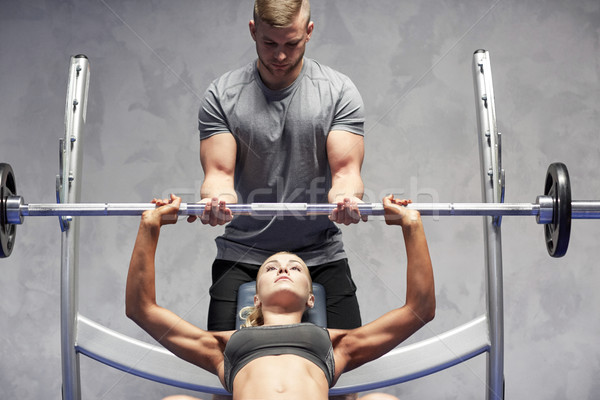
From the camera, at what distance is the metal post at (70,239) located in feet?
8.28

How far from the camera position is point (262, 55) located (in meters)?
2.44

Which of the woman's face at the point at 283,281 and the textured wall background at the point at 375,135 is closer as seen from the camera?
the woman's face at the point at 283,281

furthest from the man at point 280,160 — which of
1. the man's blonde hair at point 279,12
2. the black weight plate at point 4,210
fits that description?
the black weight plate at point 4,210

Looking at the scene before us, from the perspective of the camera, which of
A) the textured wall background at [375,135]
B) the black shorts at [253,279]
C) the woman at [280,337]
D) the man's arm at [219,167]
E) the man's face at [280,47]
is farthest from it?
the textured wall background at [375,135]

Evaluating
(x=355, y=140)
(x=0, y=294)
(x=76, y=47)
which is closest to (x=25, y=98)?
(x=76, y=47)

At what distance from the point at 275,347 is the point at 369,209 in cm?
50

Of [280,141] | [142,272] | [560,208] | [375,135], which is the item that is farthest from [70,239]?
[375,135]

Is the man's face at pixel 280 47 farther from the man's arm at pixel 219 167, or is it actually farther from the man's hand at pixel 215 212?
A: the man's hand at pixel 215 212

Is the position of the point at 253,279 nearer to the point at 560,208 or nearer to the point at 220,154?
the point at 220,154

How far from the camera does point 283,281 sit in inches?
97.6

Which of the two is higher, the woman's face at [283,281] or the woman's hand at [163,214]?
the woman's hand at [163,214]

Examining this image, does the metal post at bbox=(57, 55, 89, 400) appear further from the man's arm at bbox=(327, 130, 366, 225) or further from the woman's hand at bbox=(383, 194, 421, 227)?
the woman's hand at bbox=(383, 194, 421, 227)

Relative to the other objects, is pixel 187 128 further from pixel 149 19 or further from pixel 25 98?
pixel 25 98

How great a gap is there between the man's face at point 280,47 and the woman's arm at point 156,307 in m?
0.54
